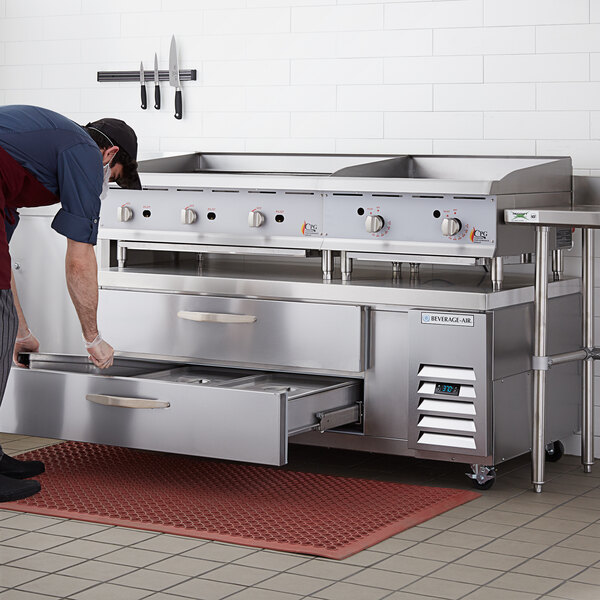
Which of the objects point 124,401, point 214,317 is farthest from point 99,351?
point 214,317

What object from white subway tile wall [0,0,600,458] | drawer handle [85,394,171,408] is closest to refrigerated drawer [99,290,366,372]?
drawer handle [85,394,171,408]

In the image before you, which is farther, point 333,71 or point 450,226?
point 333,71

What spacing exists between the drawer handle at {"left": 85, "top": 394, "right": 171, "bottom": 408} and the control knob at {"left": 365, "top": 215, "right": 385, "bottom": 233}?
0.98m

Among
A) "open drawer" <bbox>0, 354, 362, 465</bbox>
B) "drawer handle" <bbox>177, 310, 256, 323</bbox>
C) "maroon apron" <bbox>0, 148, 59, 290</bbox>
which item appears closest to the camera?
"maroon apron" <bbox>0, 148, 59, 290</bbox>

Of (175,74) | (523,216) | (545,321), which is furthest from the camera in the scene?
(175,74)

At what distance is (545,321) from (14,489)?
195 cm

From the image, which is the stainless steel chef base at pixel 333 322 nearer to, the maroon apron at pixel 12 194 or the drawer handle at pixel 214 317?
the drawer handle at pixel 214 317

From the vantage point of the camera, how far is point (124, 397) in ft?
13.3

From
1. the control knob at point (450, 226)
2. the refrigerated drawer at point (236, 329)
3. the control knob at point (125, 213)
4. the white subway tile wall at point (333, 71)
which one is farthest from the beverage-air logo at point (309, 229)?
the white subway tile wall at point (333, 71)

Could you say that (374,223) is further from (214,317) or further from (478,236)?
(214,317)

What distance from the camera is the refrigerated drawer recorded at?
4305 mm

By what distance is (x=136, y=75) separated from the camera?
5.69 m

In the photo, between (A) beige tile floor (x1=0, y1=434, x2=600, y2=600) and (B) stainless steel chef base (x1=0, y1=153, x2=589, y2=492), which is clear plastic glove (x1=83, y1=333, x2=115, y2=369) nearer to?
(B) stainless steel chef base (x1=0, y1=153, x2=589, y2=492)

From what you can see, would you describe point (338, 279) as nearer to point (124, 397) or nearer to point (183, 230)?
point (183, 230)
